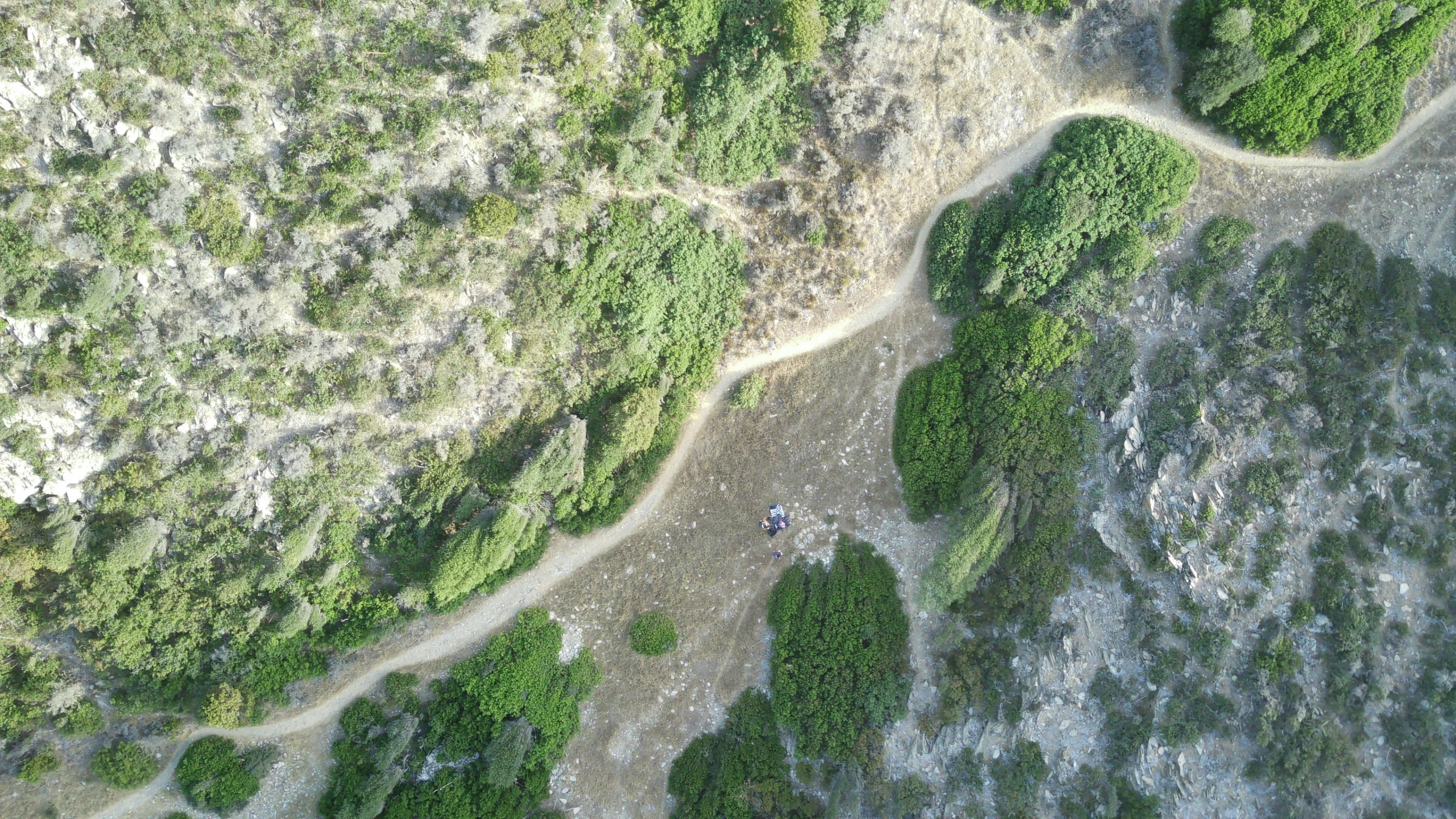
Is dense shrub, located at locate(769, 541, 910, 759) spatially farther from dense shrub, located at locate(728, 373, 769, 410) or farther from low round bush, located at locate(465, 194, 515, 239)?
low round bush, located at locate(465, 194, 515, 239)

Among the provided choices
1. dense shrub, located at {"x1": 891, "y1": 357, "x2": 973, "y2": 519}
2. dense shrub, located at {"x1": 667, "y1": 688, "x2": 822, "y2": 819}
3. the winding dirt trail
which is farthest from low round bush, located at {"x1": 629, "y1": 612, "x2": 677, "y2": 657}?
dense shrub, located at {"x1": 891, "y1": 357, "x2": 973, "y2": 519}

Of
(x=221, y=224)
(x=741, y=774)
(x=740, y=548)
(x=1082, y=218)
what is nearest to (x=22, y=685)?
(x=221, y=224)

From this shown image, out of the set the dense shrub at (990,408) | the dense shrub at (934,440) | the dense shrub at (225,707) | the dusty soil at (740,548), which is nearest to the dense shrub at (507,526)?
the dusty soil at (740,548)

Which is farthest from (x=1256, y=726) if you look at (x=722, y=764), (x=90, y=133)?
(x=90, y=133)

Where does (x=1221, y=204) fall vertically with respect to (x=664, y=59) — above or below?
below

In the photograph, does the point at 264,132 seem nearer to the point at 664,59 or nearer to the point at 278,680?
the point at 664,59
